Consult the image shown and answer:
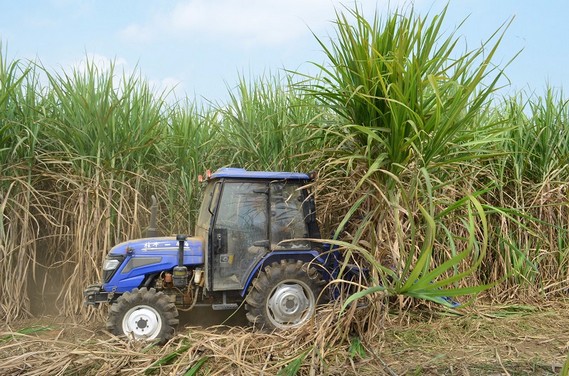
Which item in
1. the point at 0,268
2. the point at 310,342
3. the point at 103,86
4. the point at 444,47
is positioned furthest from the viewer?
the point at 103,86

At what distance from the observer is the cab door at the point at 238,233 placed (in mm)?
4062

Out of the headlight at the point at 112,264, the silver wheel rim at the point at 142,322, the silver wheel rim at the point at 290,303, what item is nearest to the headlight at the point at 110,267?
the headlight at the point at 112,264

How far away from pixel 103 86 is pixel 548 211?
4978mm

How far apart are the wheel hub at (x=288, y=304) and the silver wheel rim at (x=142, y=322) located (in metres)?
0.89

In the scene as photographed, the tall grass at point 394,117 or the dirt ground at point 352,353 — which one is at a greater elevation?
the tall grass at point 394,117

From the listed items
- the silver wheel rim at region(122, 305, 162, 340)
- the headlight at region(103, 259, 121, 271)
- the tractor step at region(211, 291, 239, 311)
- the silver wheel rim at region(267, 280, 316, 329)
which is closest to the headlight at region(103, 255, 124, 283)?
the headlight at region(103, 259, 121, 271)

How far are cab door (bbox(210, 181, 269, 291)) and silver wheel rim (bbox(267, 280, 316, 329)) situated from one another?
29cm

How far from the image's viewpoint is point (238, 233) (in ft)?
13.6

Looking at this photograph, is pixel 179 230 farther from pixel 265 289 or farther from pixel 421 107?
pixel 421 107

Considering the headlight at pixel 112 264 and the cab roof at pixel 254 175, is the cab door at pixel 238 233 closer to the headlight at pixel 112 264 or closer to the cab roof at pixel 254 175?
the cab roof at pixel 254 175

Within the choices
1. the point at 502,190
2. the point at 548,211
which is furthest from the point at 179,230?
the point at 548,211

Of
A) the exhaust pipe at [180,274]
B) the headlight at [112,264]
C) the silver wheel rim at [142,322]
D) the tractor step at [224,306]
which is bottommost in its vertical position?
the silver wheel rim at [142,322]

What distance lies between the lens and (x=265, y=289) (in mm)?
3969

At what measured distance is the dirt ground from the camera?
123 inches
